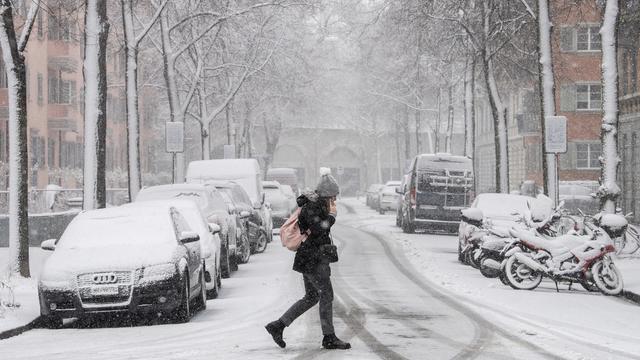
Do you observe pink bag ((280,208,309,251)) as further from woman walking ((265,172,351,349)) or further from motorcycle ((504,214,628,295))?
motorcycle ((504,214,628,295))

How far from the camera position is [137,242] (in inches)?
597

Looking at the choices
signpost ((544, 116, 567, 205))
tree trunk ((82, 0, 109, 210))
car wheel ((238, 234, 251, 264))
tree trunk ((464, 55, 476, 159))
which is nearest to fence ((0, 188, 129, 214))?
car wheel ((238, 234, 251, 264))

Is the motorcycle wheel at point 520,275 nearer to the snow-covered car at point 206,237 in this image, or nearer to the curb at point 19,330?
the snow-covered car at point 206,237

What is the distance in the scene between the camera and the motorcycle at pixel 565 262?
19.0m

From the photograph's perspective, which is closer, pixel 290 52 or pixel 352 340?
pixel 352 340

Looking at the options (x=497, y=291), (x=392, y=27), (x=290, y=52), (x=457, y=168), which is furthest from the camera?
(x=290, y=52)

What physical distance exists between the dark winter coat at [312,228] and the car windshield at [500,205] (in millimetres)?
14883

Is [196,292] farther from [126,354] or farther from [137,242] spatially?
[126,354]

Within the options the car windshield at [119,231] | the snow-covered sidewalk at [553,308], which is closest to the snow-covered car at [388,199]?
the snow-covered sidewalk at [553,308]

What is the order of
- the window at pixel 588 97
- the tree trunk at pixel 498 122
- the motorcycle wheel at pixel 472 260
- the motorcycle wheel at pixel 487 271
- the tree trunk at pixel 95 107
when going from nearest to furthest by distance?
the motorcycle wheel at pixel 487 271, the tree trunk at pixel 95 107, the motorcycle wheel at pixel 472 260, the tree trunk at pixel 498 122, the window at pixel 588 97

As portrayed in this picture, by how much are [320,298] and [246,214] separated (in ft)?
41.1

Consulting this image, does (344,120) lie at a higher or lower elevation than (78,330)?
higher

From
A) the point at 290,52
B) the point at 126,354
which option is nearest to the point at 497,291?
the point at 126,354

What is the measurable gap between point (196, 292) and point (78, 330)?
195 centimetres
